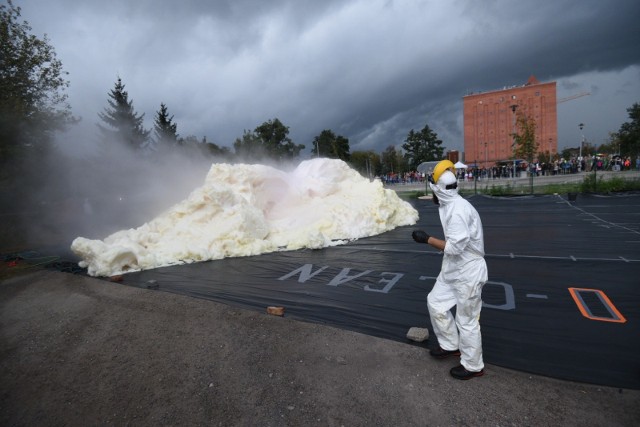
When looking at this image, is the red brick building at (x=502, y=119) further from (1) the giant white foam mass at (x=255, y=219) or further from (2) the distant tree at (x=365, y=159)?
(1) the giant white foam mass at (x=255, y=219)

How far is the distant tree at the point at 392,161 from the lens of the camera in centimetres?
5316

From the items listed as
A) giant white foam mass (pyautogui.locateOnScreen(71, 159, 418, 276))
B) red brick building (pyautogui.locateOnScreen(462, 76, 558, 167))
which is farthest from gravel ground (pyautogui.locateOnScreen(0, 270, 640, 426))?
red brick building (pyautogui.locateOnScreen(462, 76, 558, 167))

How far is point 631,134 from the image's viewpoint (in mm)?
30766

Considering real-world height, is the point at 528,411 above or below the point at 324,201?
below

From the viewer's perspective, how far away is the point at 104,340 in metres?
3.75

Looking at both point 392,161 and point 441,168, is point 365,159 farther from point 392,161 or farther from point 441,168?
point 441,168

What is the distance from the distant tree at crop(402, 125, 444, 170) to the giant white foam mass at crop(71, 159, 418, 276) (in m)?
35.8

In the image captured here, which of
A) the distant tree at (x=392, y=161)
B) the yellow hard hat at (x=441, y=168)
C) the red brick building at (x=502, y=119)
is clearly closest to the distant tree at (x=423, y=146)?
the distant tree at (x=392, y=161)

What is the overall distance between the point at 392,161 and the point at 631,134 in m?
30.2

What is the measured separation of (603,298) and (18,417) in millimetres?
6180

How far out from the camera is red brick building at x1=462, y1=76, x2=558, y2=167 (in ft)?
219

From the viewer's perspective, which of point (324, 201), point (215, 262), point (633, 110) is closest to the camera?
point (215, 262)

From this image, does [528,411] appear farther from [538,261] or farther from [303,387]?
[538,261]

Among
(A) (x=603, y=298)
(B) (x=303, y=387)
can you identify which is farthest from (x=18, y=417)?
(A) (x=603, y=298)
